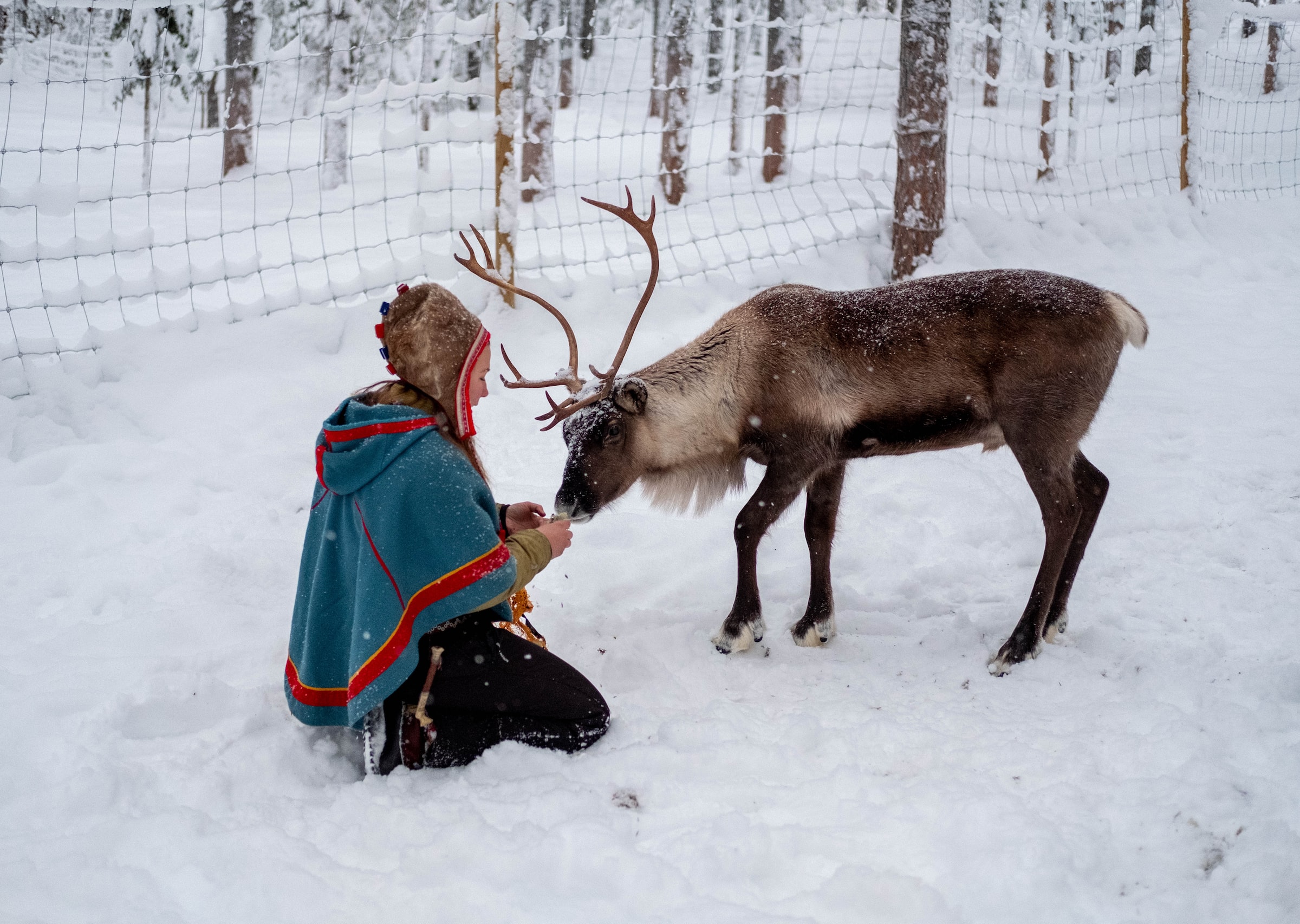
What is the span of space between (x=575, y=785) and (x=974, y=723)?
108 centimetres

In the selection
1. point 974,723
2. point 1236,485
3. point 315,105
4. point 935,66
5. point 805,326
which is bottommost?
point 974,723

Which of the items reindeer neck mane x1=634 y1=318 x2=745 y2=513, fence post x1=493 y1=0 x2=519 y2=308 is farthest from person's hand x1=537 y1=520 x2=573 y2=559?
fence post x1=493 y1=0 x2=519 y2=308

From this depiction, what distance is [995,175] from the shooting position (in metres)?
10.8

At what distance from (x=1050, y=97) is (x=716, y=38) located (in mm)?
12595

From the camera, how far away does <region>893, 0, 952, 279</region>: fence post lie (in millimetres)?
5348

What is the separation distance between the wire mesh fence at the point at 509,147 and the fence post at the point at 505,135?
0.01 meters

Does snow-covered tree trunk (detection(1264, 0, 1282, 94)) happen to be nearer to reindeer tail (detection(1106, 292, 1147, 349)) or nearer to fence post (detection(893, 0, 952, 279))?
fence post (detection(893, 0, 952, 279))

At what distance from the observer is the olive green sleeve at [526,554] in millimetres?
2359

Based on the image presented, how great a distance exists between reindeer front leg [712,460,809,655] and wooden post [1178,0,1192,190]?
536 cm

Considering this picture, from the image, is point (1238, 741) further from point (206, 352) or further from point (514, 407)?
point (206, 352)

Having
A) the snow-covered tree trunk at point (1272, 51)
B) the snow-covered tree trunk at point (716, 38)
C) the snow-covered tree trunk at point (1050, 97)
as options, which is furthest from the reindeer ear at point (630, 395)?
the snow-covered tree trunk at point (1272, 51)

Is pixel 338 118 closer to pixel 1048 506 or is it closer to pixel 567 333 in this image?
pixel 567 333

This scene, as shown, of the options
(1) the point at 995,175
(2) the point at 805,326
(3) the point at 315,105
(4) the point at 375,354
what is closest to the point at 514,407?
(4) the point at 375,354

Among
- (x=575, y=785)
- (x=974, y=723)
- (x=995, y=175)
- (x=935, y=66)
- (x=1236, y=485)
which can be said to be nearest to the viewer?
(x=575, y=785)
